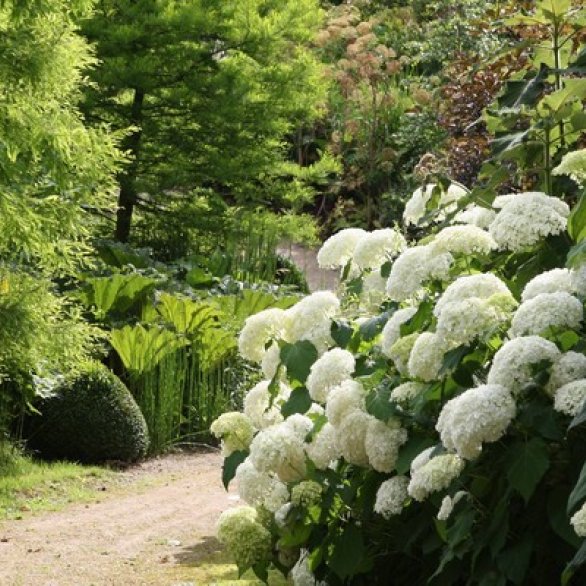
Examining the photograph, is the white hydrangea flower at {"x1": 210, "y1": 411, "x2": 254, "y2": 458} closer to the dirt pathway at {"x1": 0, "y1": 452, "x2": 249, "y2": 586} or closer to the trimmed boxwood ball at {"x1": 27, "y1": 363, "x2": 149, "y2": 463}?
the dirt pathway at {"x1": 0, "y1": 452, "x2": 249, "y2": 586}

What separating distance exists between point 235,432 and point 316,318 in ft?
1.63

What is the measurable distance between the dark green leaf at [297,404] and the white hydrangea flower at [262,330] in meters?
0.23

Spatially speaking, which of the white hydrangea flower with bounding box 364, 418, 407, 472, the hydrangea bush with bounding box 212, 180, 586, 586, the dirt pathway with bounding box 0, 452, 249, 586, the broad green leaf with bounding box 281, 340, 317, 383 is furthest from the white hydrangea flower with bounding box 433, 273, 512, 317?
the dirt pathway with bounding box 0, 452, 249, 586

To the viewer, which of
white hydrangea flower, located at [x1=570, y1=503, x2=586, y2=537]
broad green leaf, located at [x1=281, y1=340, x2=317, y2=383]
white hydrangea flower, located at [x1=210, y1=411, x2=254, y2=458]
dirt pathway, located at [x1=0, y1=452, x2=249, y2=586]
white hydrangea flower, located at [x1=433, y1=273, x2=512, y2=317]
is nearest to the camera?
white hydrangea flower, located at [x1=570, y1=503, x2=586, y2=537]

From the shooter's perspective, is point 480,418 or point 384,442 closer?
point 480,418

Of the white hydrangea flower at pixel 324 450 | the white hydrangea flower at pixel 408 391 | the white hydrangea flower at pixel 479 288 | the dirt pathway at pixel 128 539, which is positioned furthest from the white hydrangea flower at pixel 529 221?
the dirt pathway at pixel 128 539

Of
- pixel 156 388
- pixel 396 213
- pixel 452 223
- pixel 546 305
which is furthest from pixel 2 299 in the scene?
pixel 396 213

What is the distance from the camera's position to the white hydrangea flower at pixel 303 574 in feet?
12.3

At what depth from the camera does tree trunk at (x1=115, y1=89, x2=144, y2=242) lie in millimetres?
11329

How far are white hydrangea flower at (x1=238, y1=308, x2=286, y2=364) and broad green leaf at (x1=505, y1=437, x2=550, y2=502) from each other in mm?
1210

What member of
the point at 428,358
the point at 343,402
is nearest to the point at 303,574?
the point at 343,402

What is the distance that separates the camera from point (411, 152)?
48.8 ft

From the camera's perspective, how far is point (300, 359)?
3701 mm

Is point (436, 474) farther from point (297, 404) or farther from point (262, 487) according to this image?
point (262, 487)
